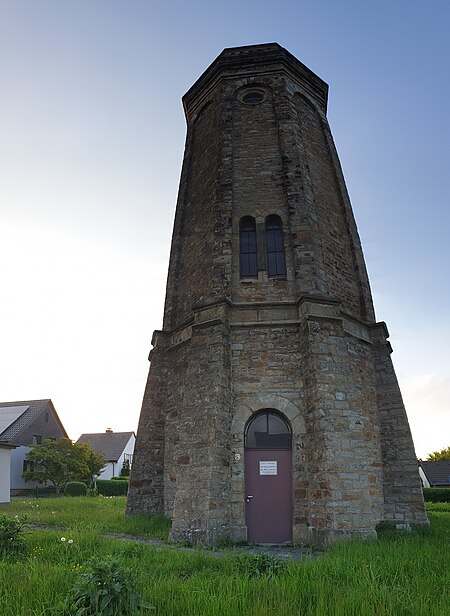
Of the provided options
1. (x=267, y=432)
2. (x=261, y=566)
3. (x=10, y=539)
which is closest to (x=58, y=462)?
(x=267, y=432)

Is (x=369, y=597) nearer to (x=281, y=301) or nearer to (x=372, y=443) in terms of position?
(x=372, y=443)

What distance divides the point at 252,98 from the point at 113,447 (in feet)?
138

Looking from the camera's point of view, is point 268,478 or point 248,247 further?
point 248,247

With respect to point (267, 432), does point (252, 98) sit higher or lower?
higher

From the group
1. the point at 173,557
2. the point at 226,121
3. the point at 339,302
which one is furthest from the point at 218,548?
the point at 226,121

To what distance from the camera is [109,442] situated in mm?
50625

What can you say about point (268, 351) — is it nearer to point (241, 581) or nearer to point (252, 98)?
point (241, 581)

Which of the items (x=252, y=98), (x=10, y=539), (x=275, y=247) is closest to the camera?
(x=10, y=539)

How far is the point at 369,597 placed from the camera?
4.43 meters

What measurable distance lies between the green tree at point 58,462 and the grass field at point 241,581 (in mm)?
21650

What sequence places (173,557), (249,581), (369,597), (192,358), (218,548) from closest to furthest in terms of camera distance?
1. (369,597)
2. (249,581)
3. (173,557)
4. (218,548)
5. (192,358)

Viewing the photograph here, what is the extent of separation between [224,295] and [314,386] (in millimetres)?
3074

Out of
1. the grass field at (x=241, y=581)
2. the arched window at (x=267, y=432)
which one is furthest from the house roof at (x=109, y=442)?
the grass field at (x=241, y=581)

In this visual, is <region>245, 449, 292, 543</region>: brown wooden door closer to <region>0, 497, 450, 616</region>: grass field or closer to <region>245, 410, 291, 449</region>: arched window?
<region>245, 410, 291, 449</region>: arched window
